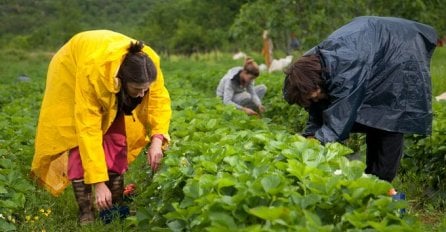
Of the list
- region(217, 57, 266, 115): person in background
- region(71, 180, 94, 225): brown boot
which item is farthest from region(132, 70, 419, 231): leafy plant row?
region(217, 57, 266, 115): person in background

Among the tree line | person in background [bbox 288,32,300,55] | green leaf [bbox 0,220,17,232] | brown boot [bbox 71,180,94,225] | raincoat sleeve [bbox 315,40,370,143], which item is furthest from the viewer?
person in background [bbox 288,32,300,55]

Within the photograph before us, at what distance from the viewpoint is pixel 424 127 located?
380 cm

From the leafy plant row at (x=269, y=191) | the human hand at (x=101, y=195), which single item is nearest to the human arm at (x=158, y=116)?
the leafy plant row at (x=269, y=191)

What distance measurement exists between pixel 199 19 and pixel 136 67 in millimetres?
41579

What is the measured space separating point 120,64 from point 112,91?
0.17 meters

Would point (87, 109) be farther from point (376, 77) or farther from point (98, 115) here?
point (376, 77)

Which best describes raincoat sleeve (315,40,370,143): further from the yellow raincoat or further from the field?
the yellow raincoat

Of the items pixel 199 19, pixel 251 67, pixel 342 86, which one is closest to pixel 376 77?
pixel 342 86

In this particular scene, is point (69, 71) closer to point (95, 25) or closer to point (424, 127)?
point (424, 127)

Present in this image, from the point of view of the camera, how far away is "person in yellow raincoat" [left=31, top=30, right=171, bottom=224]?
344cm

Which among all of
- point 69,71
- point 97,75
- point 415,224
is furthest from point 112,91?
point 415,224

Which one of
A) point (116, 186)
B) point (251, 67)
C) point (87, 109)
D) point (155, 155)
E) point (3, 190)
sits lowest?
point (251, 67)

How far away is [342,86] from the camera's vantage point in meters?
3.37

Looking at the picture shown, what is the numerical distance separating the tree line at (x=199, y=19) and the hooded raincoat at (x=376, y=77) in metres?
12.0
